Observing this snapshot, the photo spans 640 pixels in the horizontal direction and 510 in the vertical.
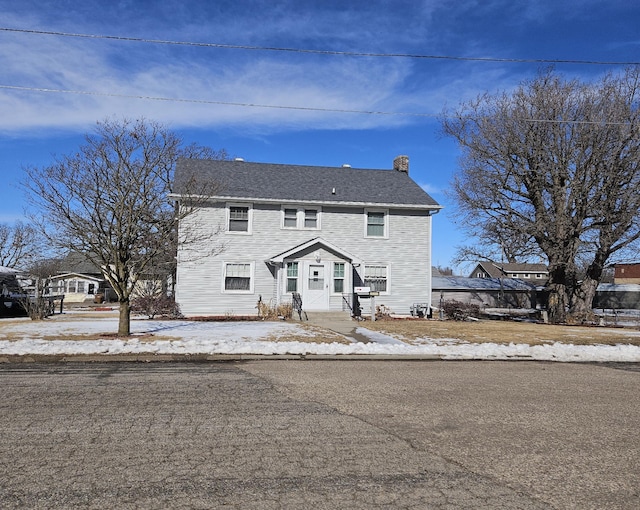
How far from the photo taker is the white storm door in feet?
76.9

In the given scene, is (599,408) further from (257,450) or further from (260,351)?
(260,351)

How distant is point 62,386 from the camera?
26.3ft

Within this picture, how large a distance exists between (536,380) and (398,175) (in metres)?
20.6

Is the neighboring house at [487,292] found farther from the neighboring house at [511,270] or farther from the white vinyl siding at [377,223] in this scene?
the neighboring house at [511,270]

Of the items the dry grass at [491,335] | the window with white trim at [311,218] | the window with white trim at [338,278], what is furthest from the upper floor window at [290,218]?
the dry grass at [491,335]

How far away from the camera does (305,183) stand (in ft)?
87.1

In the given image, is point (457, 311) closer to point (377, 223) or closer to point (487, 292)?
point (377, 223)

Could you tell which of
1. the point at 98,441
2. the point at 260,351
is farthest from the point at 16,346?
the point at 98,441

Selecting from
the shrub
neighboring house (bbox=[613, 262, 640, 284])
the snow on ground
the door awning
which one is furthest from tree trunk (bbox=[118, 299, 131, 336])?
neighboring house (bbox=[613, 262, 640, 284])

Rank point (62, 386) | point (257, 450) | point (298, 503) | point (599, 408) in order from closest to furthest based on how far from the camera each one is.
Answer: point (298, 503)
point (257, 450)
point (599, 408)
point (62, 386)

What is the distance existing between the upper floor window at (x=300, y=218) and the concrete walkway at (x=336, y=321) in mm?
4567

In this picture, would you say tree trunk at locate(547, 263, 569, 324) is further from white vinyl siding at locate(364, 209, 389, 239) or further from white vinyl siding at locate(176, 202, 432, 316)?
white vinyl siding at locate(364, 209, 389, 239)

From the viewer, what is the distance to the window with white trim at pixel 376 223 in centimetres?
2567

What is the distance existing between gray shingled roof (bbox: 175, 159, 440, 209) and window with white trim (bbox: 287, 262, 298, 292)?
126 inches
